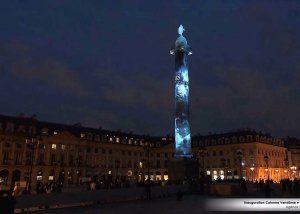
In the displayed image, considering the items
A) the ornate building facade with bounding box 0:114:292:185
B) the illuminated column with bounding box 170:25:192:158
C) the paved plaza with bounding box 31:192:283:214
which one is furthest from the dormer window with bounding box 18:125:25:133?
the paved plaza with bounding box 31:192:283:214

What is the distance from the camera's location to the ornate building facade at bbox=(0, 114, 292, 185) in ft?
224

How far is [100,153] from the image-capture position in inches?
3351

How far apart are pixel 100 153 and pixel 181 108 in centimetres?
4897

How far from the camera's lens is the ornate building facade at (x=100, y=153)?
68188 mm

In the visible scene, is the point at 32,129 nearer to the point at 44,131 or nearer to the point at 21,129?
the point at 21,129

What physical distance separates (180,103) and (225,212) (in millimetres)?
25152

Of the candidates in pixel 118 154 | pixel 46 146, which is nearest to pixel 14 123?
pixel 46 146

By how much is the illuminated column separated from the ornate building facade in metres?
22.3

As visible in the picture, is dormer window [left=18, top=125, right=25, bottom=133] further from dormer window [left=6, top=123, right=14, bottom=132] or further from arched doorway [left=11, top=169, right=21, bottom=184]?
arched doorway [left=11, top=169, right=21, bottom=184]

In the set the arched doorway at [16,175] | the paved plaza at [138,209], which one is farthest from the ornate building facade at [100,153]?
the paved plaza at [138,209]

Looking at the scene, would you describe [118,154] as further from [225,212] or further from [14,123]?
[225,212]

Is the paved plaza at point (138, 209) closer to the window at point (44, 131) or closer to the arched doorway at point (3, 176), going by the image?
the arched doorway at point (3, 176)

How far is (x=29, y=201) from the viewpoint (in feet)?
59.1

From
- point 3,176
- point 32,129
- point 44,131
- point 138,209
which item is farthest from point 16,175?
point 138,209
